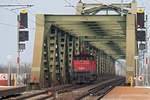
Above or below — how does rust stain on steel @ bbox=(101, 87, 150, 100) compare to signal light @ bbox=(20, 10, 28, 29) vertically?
below

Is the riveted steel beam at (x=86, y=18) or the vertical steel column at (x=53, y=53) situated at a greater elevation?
the riveted steel beam at (x=86, y=18)

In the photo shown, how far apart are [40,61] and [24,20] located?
9517 millimetres

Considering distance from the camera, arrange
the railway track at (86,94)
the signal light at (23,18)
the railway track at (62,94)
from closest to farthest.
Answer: the railway track at (62,94) → the railway track at (86,94) → the signal light at (23,18)

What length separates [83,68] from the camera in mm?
45656

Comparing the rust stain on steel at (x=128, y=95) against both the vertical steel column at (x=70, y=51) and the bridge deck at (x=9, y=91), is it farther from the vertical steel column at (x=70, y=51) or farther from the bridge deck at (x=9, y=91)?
the vertical steel column at (x=70, y=51)

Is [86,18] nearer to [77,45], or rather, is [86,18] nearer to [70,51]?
[70,51]

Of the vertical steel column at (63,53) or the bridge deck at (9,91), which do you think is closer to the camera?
the bridge deck at (9,91)

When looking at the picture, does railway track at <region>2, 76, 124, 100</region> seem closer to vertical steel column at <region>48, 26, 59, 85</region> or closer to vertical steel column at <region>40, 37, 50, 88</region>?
vertical steel column at <region>40, 37, 50, 88</region>

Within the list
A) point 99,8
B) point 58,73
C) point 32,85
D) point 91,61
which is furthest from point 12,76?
point 99,8

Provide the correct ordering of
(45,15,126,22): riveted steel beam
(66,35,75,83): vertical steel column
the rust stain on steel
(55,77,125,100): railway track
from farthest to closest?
(66,35,75,83): vertical steel column < (45,15,126,22): riveted steel beam < (55,77,125,100): railway track < the rust stain on steel

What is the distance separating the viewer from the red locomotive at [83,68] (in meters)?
45.4

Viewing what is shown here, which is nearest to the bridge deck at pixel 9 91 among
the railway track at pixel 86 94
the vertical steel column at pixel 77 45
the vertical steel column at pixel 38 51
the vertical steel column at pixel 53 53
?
the railway track at pixel 86 94

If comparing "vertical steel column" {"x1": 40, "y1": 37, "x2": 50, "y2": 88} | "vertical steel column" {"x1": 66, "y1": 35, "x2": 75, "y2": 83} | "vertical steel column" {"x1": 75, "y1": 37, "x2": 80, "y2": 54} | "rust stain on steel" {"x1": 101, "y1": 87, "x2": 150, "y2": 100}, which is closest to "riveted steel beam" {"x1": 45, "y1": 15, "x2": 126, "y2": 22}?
"vertical steel column" {"x1": 40, "y1": 37, "x2": 50, "y2": 88}

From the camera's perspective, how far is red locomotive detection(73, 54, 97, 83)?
149 feet
